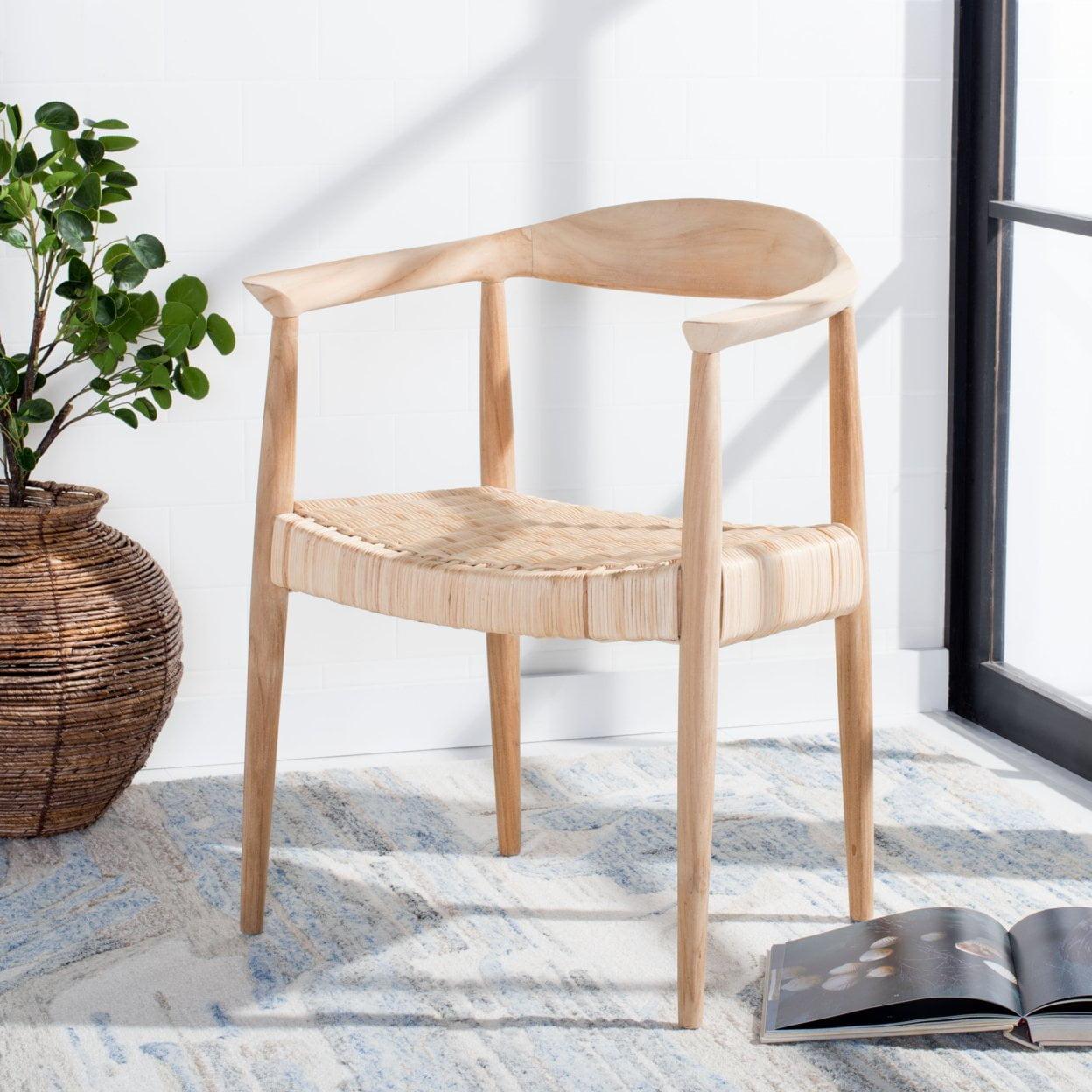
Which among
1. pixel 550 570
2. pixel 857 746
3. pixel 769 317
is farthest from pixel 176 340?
pixel 857 746

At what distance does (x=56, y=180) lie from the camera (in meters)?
1.80

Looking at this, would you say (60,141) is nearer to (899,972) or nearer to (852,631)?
(852,631)

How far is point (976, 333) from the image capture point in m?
2.34

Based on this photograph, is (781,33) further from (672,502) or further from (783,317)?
(783,317)

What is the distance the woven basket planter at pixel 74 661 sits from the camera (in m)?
1.84

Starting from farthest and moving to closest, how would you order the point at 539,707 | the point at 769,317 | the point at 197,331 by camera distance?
1. the point at 539,707
2. the point at 197,331
3. the point at 769,317

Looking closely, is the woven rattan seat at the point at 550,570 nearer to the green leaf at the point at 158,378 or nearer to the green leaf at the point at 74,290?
the green leaf at the point at 158,378

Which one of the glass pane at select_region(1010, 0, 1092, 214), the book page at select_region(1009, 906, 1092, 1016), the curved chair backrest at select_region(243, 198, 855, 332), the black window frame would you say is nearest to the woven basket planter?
the curved chair backrest at select_region(243, 198, 855, 332)

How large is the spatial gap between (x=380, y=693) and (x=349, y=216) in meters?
0.66

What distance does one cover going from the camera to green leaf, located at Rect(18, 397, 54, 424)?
1.86m

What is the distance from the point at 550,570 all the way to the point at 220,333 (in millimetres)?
668

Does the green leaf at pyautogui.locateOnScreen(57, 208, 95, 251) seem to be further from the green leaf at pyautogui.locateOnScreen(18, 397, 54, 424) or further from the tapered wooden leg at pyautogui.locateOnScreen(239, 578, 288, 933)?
the tapered wooden leg at pyautogui.locateOnScreen(239, 578, 288, 933)

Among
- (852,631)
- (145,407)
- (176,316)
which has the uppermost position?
(176,316)

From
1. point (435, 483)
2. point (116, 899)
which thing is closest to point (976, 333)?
point (435, 483)
